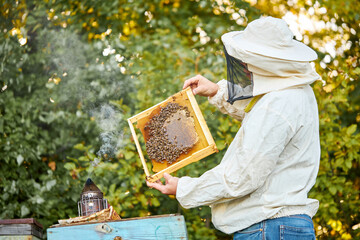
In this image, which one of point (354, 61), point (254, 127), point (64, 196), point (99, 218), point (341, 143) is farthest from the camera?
point (354, 61)

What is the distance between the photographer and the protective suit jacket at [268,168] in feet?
6.47

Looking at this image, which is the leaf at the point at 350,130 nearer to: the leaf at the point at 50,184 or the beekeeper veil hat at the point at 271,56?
the beekeeper veil hat at the point at 271,56

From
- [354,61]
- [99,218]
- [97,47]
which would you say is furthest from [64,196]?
[354,61]

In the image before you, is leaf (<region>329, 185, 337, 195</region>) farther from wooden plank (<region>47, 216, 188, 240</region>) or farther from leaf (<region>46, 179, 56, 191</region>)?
leaf (<region>46, 179, 56, 191</region>)

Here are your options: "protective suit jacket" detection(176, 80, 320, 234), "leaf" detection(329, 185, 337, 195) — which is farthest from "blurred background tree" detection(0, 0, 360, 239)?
"protective suit jacket" detection(176, 80, 320, 234)

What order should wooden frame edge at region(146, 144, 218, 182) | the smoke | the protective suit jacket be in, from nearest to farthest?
the protective suit jacket → wooden frame edge at region(146, 144, 218, 182) → the smoke

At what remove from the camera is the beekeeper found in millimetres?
1979

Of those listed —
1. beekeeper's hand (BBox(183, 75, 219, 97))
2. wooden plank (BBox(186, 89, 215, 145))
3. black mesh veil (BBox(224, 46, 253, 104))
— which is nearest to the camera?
black mesh veil (BBox(224, 46, 253, 104))

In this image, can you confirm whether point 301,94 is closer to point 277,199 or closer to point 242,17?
point 277,199

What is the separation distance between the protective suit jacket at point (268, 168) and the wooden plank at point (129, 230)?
15cm

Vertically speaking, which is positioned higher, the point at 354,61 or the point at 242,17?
the point at 242,17

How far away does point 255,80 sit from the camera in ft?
6.93

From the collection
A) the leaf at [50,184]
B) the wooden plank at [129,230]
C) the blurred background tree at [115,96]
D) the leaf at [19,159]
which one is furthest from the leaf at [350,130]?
the leaf at [19,159]

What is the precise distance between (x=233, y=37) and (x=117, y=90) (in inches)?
86.6
